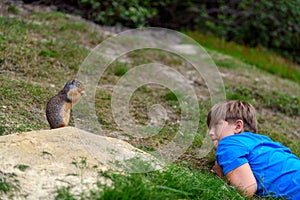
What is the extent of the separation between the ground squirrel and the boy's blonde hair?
120cm

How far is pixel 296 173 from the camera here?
13.0 feet

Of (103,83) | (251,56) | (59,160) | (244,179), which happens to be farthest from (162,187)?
(251,56)

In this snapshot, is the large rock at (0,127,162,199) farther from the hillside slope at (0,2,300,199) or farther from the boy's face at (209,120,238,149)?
the boy's face at (209,120,238,149)

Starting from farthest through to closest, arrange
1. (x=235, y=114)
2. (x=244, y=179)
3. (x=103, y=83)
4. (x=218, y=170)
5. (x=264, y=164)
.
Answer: (x=103, y=83) → (x=235, y=114) → (x=218, y=170) → (x=264, y=164) → (x=244, y=179)

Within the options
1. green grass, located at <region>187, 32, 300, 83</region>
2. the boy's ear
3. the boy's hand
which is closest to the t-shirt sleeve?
the boy's hand

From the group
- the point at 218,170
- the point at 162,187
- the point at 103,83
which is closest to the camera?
the point at 162,187

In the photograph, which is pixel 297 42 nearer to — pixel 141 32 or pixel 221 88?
pixel 141 32

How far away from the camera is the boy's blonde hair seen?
4406mm

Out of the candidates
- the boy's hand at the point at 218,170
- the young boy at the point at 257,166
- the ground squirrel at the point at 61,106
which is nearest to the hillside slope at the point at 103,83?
the boy's hand at the point at 218,170

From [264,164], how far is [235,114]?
23.0 inches

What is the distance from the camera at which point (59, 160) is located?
3141 millimetres

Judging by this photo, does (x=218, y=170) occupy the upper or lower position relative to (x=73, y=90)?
lower

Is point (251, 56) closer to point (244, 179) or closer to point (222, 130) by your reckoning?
point (222, 130)

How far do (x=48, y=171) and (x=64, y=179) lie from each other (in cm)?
11
